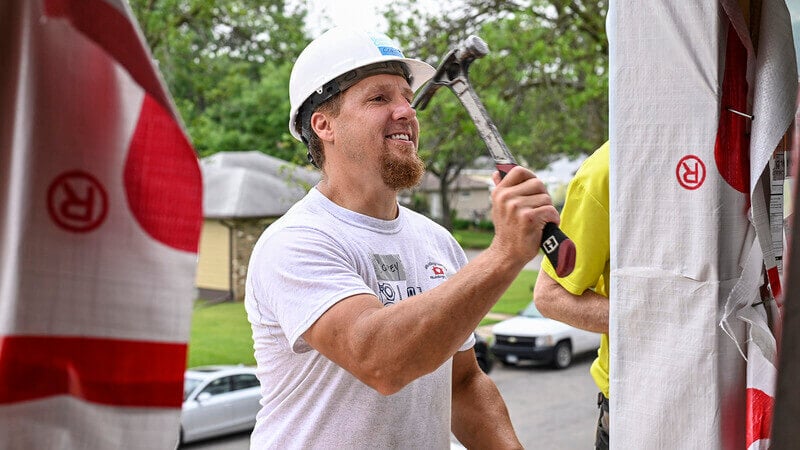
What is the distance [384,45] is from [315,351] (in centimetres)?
82

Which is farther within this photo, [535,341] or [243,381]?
[535,341]

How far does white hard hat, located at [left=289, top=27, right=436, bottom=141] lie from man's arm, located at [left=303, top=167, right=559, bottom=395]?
2.26 ft

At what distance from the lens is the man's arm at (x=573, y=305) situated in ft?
8.31

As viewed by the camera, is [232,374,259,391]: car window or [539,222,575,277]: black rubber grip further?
[232,374,259,391]: car window

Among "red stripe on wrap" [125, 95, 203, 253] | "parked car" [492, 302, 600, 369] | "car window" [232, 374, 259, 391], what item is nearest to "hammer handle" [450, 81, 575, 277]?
"red stripe on wrap" [125, 95, 203, 253]

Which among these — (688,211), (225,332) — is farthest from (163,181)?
(225,332)

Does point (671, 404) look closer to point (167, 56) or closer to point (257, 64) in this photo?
point (167, 56)

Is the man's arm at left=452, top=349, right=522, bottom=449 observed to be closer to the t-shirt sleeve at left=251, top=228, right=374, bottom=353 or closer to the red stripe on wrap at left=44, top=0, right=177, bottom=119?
the t-shirt sleeve at left=251, top=228, right=374, bottom=353

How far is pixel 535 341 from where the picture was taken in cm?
1547

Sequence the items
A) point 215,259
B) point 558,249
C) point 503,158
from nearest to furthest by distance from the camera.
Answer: point 558,249, point 503,158, point 215,259

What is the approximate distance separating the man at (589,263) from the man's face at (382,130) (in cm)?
54

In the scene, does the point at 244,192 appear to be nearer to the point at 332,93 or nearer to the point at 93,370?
the point at 332,93

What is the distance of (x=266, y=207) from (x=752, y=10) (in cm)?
2076

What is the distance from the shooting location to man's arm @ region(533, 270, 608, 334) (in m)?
2.53
